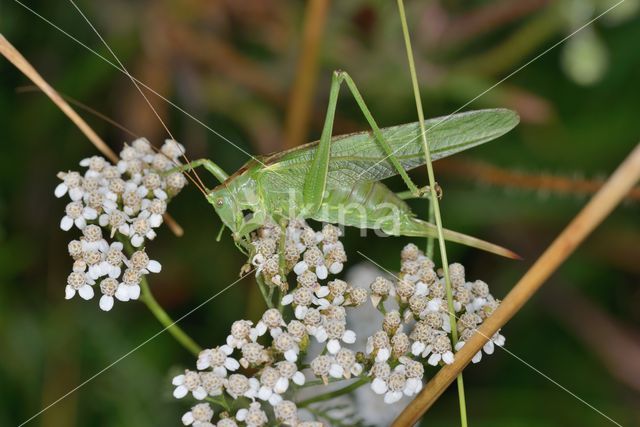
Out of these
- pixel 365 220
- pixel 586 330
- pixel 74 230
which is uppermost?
pixel 74 230

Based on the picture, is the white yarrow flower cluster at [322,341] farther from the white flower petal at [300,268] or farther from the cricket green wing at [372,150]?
the cricket green wing at [372,150]

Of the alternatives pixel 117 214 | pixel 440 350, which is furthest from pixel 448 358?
pixel 117 214

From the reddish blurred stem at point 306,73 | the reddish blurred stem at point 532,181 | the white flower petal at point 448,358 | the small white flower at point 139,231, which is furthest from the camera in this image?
the reddish blurred stem at point 306,73

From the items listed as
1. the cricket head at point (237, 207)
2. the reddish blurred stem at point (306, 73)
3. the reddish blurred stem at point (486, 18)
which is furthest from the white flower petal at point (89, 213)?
the reddish blurred stem at point (486, 18)

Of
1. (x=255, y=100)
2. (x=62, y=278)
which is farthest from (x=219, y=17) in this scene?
(x=62, y=278)

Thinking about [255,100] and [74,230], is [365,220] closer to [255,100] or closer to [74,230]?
[255,100]

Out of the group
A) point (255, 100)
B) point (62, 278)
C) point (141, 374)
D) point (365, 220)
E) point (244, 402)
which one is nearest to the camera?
point (244, 402)
